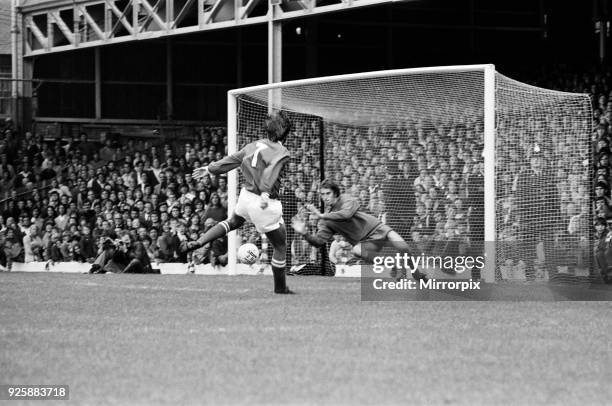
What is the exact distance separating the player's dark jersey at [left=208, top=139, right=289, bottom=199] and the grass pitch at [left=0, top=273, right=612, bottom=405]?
1.20 meters

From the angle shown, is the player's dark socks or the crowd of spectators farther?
the crowd of spectators

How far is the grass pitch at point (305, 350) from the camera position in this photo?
6.98m

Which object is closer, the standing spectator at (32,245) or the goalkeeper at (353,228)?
the goalkeeper at (353,228)

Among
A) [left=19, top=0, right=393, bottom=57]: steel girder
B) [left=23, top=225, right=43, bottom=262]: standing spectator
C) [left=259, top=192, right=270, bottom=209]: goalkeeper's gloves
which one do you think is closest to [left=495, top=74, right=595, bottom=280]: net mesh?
[left=259, top=192, right=270, bottom=209]: goalkeeper's gloves

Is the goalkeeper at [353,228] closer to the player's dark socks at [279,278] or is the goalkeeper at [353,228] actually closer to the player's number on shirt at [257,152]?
the player's dark socks at [279,278]

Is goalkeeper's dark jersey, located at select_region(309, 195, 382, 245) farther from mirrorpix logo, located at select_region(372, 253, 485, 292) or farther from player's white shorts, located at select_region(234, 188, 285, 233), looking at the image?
player's white shorts, located at select_region(234, 188, 285, 233)

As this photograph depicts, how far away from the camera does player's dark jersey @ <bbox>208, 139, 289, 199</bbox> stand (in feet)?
41.9

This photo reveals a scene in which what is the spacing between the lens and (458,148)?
17.0 meters

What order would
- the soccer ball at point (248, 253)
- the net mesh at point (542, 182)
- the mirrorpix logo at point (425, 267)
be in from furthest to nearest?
the net mesh at point (542, 182)
the soccer ball at point (248, 253)
the mirrorpix logo at point (425, 267)

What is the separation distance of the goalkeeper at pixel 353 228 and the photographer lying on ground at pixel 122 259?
6.32 m

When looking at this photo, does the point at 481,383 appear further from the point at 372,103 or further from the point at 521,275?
the point at 372,103

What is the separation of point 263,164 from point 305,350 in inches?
181

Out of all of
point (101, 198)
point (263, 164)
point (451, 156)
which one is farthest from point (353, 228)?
point (101, 198)

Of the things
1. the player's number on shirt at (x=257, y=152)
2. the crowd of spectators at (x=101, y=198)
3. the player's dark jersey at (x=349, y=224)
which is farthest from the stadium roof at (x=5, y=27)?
the player's number on shirt at (x=257, y=152)
